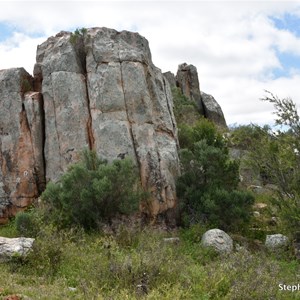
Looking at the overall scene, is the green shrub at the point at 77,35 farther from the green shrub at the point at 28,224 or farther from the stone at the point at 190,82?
the stone at the point at 190,82

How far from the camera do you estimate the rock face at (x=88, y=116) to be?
15625 mm

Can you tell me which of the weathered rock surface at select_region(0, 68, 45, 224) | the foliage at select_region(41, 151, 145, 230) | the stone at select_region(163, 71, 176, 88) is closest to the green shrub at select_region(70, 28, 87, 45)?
the weathered rock surface at select_region(0, 68, 45, 224)

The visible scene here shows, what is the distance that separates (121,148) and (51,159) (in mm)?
2863

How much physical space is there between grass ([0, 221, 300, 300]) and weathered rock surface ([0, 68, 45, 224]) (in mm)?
5998

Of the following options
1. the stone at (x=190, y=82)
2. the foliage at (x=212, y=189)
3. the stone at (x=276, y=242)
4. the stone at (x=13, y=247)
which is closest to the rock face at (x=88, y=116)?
the foliage at (x=212, y=189)

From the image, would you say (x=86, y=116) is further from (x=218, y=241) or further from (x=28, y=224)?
(x=218, y=241)

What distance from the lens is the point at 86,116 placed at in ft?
53.8

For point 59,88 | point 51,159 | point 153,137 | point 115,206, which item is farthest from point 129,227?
point 59,88

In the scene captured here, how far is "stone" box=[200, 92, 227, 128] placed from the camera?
3442 centimetres

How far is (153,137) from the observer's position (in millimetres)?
15930

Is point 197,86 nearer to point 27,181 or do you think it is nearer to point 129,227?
point 27,181

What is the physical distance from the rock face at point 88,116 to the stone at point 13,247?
18.6ft

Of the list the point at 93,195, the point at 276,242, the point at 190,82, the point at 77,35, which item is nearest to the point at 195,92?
the point at 190,82

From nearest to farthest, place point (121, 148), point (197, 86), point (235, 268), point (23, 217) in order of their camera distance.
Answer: point (235, 268) → point (23, 217) → point (121, 148) → point (197, 86)
